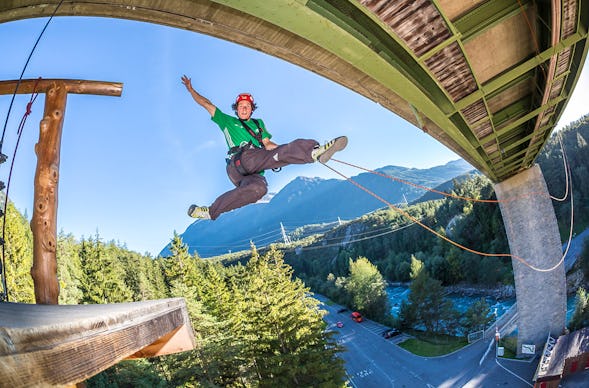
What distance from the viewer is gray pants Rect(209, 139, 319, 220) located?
390 cm

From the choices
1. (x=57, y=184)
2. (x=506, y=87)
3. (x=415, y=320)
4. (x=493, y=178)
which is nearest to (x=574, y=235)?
(x=415, y=320)

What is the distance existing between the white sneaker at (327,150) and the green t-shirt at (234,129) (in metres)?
0.87

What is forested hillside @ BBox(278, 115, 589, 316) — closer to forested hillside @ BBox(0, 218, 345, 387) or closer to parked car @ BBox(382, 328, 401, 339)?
parked car @ BBox(382, 328, 401, 339)

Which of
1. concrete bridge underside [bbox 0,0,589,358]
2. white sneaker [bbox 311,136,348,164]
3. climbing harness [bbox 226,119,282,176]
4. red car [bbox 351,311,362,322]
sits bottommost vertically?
red car [bbox 351,311,362,322]

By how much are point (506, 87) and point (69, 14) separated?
7.05 meters

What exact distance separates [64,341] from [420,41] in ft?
13.4

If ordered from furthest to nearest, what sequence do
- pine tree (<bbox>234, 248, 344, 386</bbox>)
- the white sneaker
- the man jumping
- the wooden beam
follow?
pine tree (<bbox>234, 248, 344, 386</bbox>), the man jumping, the white sneaker, the wooden beam

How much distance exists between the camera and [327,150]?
3.81 m

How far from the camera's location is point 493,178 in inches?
532

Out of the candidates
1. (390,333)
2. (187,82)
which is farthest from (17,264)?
(390,333)

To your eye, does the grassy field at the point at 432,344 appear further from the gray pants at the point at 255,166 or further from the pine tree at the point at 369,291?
the gray pants at the point at 255,166

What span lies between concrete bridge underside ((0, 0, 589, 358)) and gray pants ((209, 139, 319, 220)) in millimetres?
1143

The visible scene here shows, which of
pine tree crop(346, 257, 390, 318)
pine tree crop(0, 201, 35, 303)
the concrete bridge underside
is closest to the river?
pine tree crop(346, 257, 390, 318)

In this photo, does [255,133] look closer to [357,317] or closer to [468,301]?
[357,317]
